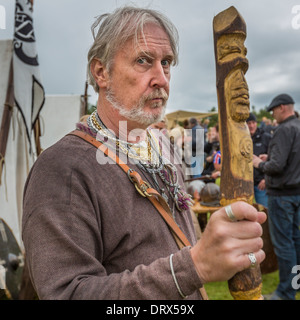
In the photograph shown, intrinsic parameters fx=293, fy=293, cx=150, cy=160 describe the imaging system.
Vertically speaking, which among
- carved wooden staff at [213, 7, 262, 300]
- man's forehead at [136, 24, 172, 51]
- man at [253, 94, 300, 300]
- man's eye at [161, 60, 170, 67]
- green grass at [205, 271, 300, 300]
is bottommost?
green grass at [205, 271, 300, 300]

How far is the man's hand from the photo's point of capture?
78 centimetres

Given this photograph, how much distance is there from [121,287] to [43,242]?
0.97 feet

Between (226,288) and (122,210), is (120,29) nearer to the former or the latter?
(122,210)

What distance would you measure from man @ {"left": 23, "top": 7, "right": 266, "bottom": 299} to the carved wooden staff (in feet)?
0.54

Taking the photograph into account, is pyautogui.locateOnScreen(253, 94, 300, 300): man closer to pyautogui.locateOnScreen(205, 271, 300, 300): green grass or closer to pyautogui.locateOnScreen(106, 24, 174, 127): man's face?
pyautogui.locateOnScreen(205, 271, 300, 300): green grass

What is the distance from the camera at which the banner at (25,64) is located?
3020mm

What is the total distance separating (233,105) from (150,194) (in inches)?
17.8

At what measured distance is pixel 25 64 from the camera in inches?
123

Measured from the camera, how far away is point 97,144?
1.23 meters

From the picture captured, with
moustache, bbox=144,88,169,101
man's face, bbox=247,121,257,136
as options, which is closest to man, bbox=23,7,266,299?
moustache, bbox=144,88,169,101

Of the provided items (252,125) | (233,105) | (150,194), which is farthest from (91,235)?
(252,125)

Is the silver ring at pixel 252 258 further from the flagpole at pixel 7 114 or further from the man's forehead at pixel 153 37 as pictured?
the flagpole at pixel 7 114

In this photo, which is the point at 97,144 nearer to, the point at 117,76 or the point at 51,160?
the point at 51,160
